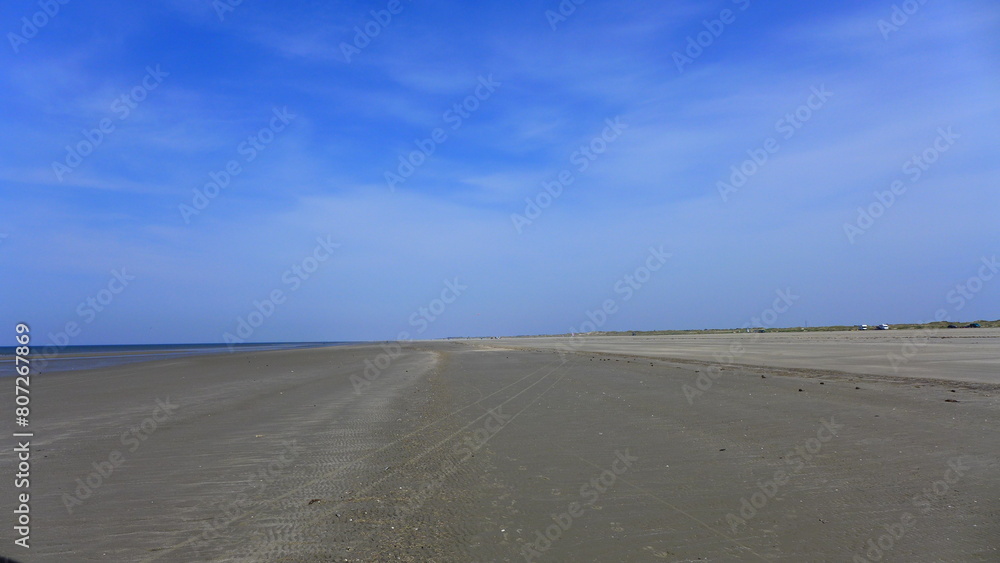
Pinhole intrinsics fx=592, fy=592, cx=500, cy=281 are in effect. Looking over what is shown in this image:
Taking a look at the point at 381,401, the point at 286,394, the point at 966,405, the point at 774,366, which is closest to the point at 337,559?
the point at 381,401

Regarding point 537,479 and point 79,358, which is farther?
point 79,358

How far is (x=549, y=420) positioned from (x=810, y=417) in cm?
462

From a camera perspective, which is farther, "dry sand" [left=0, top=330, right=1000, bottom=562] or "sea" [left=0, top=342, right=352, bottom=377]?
"sea" [left=0, top=342, right=352, bottom=377]

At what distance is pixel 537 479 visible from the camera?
6898mm

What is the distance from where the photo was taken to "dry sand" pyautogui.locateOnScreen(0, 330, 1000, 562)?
484cm

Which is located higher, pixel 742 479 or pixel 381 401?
pixel 381 401

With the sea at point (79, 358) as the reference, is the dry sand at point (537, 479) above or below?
below

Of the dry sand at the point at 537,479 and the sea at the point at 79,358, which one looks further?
the sea at the point at 79,358

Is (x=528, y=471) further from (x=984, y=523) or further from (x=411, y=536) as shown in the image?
(x=984, y=523)

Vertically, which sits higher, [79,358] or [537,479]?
[79,358]

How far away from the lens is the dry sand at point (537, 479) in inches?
191

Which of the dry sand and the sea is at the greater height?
the sea

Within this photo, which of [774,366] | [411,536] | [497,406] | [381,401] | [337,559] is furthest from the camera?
[774,366]

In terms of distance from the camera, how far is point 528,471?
7.30 metres
